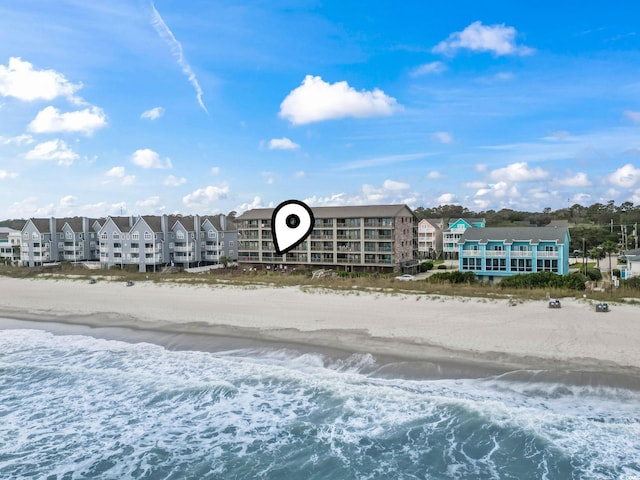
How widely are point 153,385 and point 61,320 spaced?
1193cm

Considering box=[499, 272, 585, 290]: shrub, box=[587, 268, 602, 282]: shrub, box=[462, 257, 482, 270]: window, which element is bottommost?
box=[587, 268, 602, 282]: shrub

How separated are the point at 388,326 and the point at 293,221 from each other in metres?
13.4

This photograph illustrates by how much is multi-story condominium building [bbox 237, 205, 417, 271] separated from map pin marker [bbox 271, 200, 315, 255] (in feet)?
115

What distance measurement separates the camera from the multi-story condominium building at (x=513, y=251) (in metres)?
35.3

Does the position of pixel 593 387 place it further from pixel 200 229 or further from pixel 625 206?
pixel 625 206

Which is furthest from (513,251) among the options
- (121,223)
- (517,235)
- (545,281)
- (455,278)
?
(121,223)

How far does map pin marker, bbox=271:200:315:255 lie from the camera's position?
6422mm

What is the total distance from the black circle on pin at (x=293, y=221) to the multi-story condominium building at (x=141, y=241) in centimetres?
4696

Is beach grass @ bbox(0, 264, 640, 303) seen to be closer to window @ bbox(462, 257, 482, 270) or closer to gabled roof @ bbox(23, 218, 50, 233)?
window @ bbox(462, 257, 482, 270)

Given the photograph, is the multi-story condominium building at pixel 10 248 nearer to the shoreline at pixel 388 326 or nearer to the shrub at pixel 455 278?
the shoreline at pixel 388 326

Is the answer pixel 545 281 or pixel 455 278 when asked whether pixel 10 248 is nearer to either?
pixel 455 278

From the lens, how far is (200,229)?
5312 cm

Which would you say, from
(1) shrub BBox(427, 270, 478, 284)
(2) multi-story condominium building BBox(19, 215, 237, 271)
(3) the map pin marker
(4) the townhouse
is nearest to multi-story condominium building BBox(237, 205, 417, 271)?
(2) multi-story condominium building BBox(19, 215, 237, 271)

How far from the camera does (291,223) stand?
6488 mm
